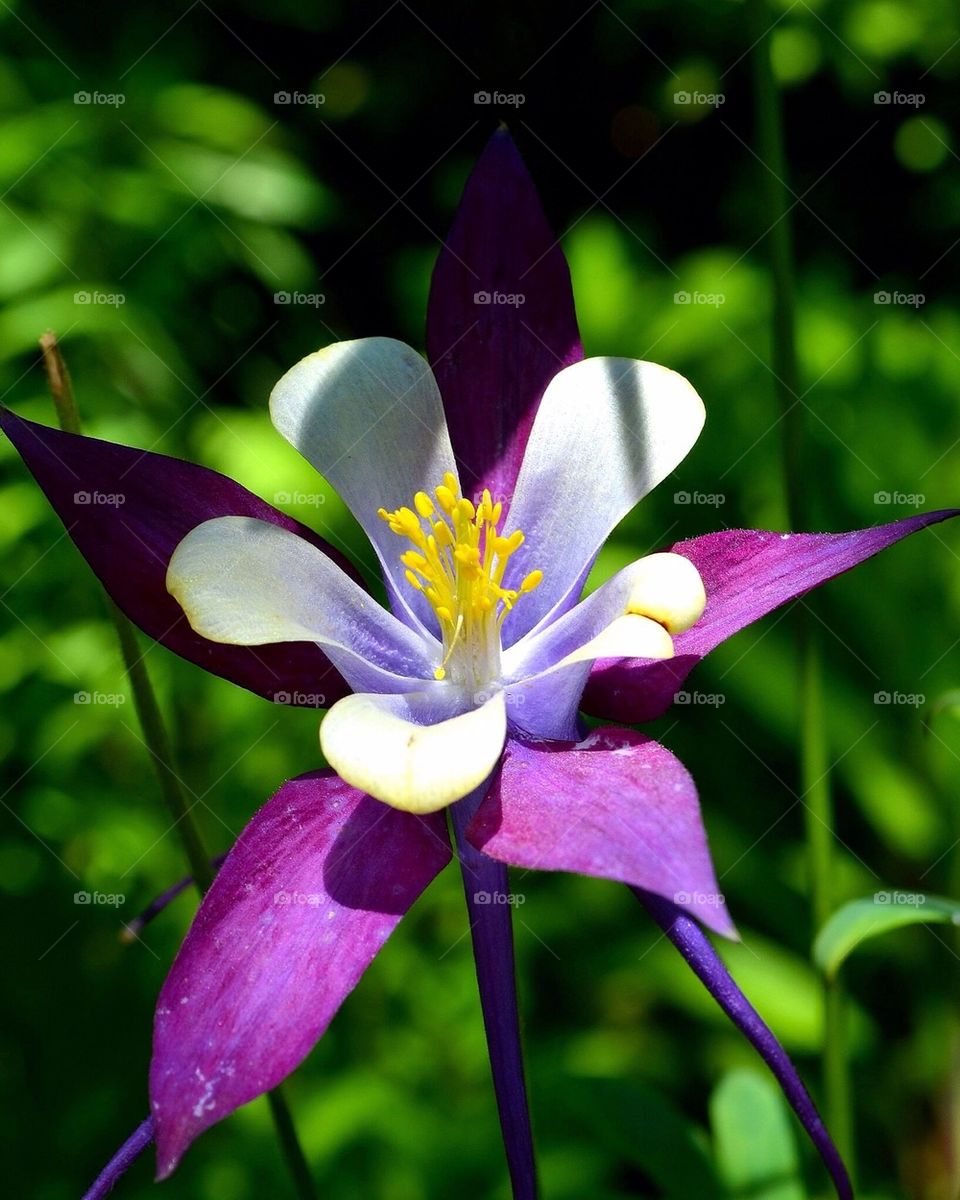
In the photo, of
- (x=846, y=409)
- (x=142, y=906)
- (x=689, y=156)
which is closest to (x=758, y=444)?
(x=846, y=409)

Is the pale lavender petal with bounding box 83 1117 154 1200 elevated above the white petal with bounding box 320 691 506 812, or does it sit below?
below

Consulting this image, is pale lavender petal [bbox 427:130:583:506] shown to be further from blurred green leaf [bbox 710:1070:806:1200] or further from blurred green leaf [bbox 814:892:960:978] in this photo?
blurred green leaf [bbox 710:1070:806:1200]

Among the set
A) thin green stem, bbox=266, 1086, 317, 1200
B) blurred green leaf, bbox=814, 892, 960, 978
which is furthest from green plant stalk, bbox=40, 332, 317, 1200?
blurred green leaf, bbox=814, 892, 960, 978

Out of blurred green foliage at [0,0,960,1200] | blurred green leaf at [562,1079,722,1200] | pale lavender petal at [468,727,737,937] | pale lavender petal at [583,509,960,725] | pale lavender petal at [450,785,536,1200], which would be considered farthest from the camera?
blurred green foliage at [0,0,960,1200]

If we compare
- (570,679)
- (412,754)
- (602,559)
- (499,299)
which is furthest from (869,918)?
(602,559)

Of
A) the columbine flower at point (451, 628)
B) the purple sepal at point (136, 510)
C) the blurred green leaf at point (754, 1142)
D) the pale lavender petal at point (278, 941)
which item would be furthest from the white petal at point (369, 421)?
the blurred green leaf at point (754, 1142)

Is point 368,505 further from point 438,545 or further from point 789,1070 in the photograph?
point 789,1070
